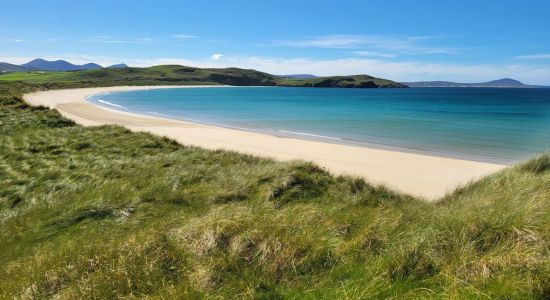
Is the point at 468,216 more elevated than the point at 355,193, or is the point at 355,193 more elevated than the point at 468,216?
the point at 468,216

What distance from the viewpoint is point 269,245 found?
5137 millimetres

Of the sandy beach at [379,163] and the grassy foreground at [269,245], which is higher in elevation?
the grassy foreground at [269,245]

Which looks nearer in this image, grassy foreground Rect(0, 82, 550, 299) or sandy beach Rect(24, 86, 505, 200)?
grassy foreground Rect(0, 82, 550, 299)

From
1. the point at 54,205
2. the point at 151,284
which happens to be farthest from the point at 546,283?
the point at 54,205

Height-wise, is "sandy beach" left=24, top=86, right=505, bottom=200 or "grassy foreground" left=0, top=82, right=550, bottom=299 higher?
"grassy foreground" left=0, top=82, right=550, bottom=299

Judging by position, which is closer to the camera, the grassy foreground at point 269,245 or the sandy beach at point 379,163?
the grassy foreground at point 269,245

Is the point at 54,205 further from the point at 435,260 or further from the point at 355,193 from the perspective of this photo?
the point at 435,260

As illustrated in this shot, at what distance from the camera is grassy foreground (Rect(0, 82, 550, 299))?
420cm

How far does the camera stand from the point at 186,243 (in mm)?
5465

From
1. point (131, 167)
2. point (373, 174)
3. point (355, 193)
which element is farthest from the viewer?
point (373, 174)

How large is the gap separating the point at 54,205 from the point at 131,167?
368cm

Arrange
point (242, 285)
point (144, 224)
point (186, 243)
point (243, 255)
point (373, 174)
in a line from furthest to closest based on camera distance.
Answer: point (373, 174)
point (144, 224)
point (186, 243)
point (243, 255)
point (242, 285)

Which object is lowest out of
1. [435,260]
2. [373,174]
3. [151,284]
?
[373,174]

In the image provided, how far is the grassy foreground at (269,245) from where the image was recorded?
4195 millimetres
